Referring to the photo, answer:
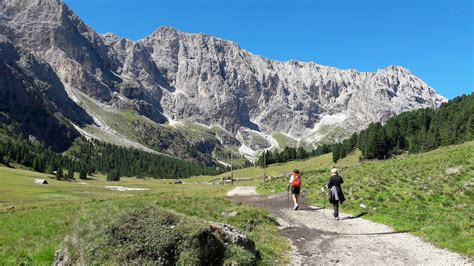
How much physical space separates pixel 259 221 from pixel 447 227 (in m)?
10.1

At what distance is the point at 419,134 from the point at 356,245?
125163mm

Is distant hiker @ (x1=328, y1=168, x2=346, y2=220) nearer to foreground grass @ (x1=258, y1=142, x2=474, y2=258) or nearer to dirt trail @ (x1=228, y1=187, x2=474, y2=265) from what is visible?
dirt trail @ (x1=228, y1=187, x2=474, y2=265)

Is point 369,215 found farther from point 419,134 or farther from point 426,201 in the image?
point 419,134

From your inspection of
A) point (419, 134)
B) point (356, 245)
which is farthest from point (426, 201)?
point (419, 134)

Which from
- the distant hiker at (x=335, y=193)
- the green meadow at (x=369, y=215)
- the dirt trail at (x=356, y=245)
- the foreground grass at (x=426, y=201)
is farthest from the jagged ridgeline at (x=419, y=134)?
the dirt trail at (x=356, y=245)

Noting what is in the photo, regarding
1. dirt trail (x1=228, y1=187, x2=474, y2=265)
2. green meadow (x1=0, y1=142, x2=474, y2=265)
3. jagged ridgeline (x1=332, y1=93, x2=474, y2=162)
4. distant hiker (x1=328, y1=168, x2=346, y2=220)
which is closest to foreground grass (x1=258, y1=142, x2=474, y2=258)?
green meadow (x1=0, y1=142, x2=474, y2=265)

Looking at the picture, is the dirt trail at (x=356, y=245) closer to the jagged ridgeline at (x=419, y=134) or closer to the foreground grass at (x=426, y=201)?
the foreground grass at (x=426, y=201)

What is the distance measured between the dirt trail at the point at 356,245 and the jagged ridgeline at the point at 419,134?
92.3 m

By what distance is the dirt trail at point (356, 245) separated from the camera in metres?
14.4

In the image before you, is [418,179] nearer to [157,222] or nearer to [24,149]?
[157,222]

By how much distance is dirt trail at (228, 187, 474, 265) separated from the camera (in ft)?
Result: 47.1

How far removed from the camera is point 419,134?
12812 centimetres

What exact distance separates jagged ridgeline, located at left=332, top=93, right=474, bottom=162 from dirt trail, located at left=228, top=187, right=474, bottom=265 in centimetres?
9232

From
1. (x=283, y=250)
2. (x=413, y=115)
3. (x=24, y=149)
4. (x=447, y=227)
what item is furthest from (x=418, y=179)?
(x=24, y=149)
